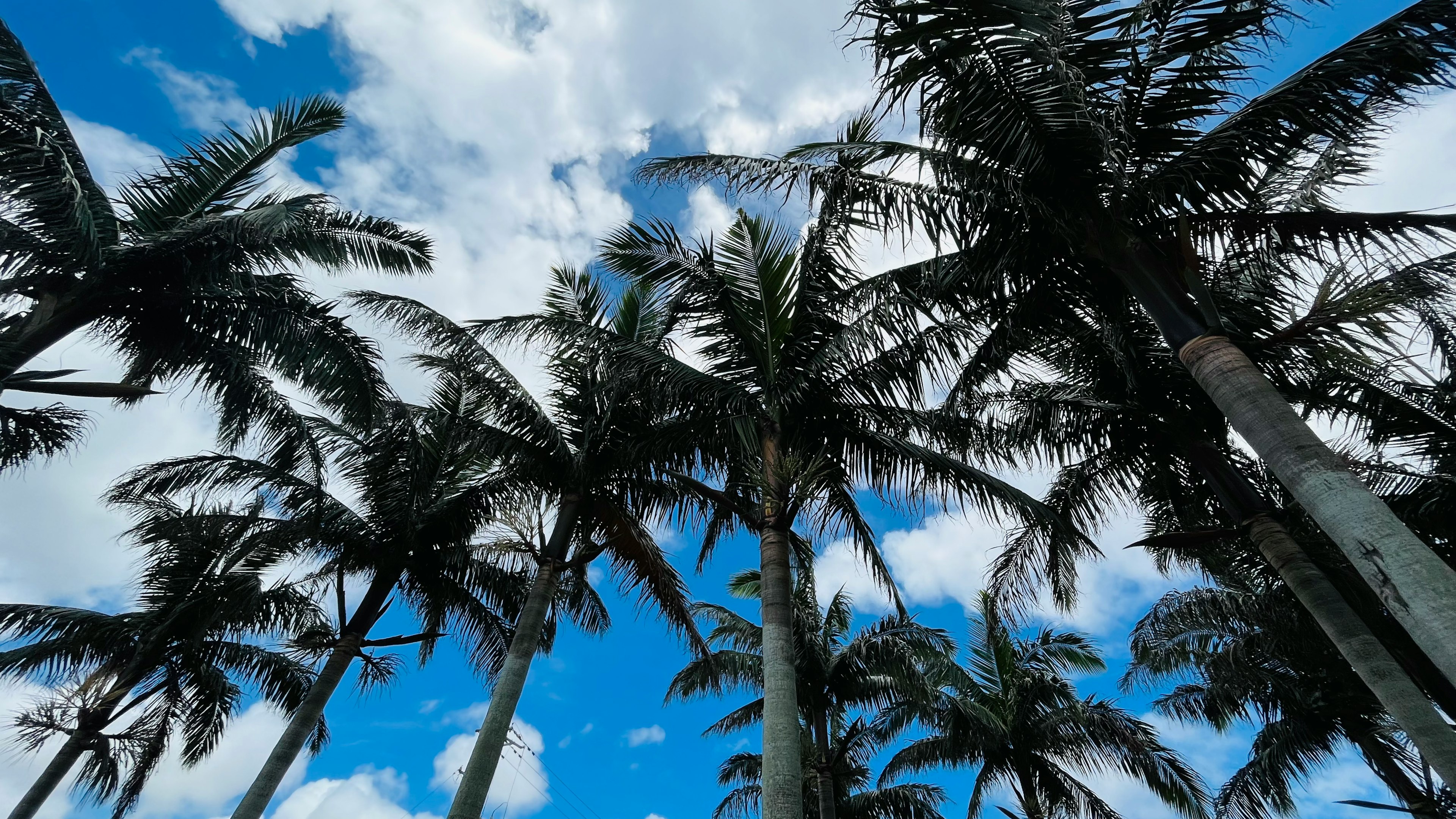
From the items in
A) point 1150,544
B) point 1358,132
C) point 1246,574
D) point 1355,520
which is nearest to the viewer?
point 1355,520

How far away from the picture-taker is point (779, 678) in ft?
26.7

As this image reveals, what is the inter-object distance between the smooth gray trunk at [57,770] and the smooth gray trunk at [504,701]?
30.0 feet

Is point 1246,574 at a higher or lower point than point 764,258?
lower

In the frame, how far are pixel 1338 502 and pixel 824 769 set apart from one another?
14155 millimetres

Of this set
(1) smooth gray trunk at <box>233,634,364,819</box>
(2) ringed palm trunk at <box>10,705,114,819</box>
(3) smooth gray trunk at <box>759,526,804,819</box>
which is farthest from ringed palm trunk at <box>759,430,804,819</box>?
(2) ringed palm trunk at <box>10,705,114,819</box>

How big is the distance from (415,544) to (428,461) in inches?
78.7

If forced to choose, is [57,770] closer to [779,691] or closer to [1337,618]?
[779,691]

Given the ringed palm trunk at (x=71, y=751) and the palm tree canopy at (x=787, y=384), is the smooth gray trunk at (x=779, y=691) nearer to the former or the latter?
the palm tree canopy at (x=787, y=384)

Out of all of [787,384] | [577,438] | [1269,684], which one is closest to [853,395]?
[787,384]

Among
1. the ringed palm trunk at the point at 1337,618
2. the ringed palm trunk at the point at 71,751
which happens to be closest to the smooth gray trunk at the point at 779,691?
the ringed palm trunk at the point at 1337,618

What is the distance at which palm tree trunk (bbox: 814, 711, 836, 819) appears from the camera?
16.5 m

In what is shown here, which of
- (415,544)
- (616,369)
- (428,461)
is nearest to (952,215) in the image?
(616,369)

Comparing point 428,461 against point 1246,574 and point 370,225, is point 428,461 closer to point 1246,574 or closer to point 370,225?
point 370,225

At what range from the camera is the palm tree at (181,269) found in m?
8.23
